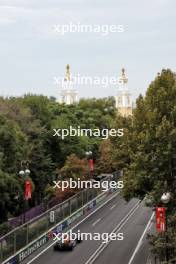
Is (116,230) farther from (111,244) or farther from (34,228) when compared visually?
(34,228)

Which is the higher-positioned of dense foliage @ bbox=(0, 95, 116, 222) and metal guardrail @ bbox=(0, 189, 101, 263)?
dense foliage @ bbox=(0, 95, 116, 222)

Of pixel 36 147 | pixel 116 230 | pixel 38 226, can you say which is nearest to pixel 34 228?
pixel 38 226

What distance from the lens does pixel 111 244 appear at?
39438mm

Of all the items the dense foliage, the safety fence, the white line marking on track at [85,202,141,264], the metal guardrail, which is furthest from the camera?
the dense foliage

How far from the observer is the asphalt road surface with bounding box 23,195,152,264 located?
3506cm

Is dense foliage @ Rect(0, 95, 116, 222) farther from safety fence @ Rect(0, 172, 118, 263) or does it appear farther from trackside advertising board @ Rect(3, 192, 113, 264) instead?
trackside advertising board @ Rect(3, 192, 113, 264)

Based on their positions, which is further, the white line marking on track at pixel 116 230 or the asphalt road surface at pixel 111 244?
the white line marking on track at pixel 116 230

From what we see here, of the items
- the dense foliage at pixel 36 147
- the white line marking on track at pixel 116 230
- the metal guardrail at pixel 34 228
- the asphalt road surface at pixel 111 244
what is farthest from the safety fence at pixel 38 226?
the white line marking on track at pixel 116 230

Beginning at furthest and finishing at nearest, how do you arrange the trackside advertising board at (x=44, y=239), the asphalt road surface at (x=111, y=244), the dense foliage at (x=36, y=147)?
the dense foliage at (x=36, y=147) → the asphalt road surface at (x=111, y=244) → the trackside advertising board at (x=44, y=239)

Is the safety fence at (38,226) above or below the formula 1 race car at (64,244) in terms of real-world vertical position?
above

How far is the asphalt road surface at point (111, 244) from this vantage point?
1380 inches

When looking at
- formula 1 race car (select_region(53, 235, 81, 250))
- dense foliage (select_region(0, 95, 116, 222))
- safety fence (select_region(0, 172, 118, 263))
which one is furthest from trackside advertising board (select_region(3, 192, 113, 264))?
dense foliage (select_region(0, 95, 116, 222))

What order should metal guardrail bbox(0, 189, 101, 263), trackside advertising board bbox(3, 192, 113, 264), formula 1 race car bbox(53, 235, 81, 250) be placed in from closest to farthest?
metal guardrail bbox(0, 189, 101, 263)
trackside advertising board bbox(3, 192, 113, 264)
formula 1 race car bbox(53, 235, 81, 250)

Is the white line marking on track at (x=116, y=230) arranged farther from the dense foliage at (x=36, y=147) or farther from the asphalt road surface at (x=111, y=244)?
the dense foliage at (x=36, y=147)
